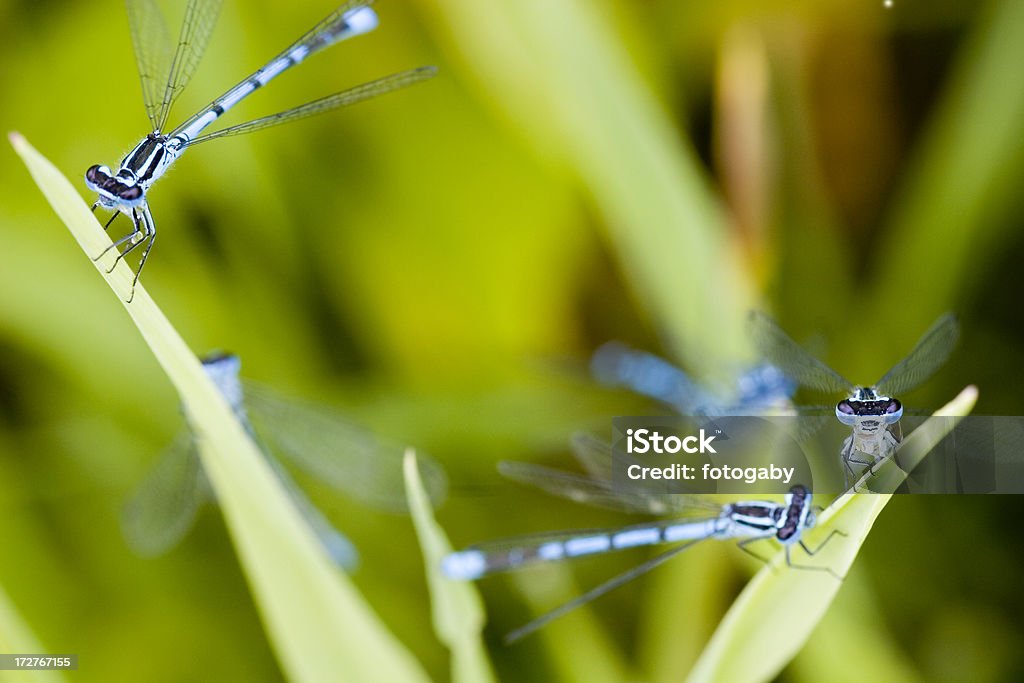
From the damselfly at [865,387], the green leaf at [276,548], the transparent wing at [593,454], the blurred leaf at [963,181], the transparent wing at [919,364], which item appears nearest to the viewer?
the green leaf at [276,548]

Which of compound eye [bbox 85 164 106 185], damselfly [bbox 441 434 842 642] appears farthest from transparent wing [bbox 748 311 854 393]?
compound eye [bbox 85 164 106 185]

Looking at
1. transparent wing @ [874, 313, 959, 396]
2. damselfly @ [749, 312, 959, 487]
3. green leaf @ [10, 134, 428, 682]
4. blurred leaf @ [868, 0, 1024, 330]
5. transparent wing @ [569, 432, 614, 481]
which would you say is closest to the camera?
green leaf @ [10, 134, 428, 682]

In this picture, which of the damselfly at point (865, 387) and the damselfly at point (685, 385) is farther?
the damselfly at point (685, 385)

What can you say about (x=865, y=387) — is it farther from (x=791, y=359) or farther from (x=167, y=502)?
(x=167, y=502)

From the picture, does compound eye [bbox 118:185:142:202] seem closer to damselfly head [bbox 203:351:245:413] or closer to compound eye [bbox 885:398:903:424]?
damselfly head [bbox 203:351:245:413]

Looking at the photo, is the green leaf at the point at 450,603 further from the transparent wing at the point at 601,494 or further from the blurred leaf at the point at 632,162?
the blurred leaf at the point at 632,162

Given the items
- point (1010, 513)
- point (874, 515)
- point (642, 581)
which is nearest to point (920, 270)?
point (1010, 513)

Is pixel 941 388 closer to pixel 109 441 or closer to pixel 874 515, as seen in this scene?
pixel 874 515

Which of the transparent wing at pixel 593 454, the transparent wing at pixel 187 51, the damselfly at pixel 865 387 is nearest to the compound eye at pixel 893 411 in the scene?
the damselfly at pixel 865 387
